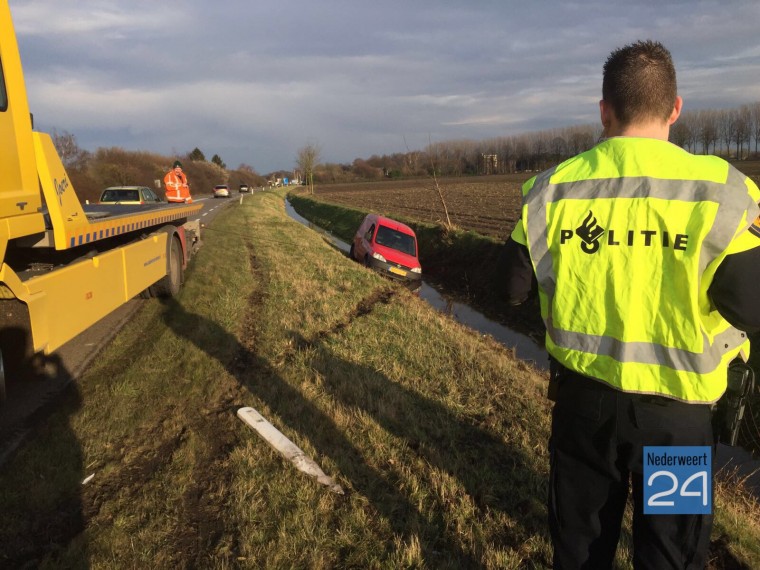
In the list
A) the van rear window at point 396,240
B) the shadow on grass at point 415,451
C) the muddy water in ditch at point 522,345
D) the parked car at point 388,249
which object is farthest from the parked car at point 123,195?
the shadow on grass at point 415,451

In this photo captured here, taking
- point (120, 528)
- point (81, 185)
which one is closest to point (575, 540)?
point (120, 528)

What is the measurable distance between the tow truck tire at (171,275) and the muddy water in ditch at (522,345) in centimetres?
556

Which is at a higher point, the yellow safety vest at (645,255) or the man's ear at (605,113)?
the man's ear at (605,113)

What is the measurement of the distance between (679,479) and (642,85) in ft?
3.98

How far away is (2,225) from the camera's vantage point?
3.65 meters

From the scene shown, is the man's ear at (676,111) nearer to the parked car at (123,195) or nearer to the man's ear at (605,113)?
the man's ear at (605,113)

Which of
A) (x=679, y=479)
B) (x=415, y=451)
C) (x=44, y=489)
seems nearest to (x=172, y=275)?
(x=44, y=489)

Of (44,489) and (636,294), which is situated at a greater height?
(636,294)

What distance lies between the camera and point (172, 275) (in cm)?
873

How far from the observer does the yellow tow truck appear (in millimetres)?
3830

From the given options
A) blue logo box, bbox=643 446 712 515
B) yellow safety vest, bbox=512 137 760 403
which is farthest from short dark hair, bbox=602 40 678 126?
blue logo box, bbox=643 446 712 515

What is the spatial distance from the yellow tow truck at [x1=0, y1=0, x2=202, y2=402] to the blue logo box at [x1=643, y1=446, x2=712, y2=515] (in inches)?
158

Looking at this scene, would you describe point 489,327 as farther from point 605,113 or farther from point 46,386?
point 605,113

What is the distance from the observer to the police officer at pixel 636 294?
1.51 meters
